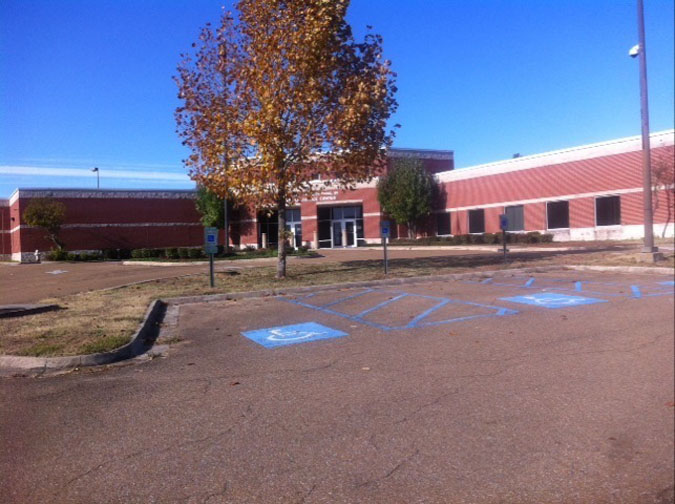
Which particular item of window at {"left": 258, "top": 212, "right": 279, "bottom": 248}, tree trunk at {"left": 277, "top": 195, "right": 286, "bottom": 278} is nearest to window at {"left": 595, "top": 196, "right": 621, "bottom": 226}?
tree trunk at {"left": 277, "top": 195, "right": 286, "bottom": 278}

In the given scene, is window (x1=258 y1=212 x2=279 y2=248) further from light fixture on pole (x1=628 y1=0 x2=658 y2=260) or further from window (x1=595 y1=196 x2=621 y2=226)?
light fixture on pole (x1=628 y1=0 x2=658 y2=260)

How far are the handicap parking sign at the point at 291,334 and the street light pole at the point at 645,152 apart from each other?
5.87 metres

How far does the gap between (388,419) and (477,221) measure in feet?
124

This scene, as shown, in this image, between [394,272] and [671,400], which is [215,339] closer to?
[671,400]

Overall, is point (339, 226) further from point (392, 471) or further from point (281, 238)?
point (392, 471)

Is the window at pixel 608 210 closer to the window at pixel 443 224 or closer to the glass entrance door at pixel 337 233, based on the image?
the window at pixel 443 224

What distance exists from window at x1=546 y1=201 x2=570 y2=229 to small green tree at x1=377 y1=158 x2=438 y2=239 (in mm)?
37176

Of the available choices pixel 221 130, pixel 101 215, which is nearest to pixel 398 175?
pixel 101 215

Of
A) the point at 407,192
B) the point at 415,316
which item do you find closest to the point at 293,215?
the point at 407,192

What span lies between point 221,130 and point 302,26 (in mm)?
3681

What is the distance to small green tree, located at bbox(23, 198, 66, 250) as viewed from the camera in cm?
3731

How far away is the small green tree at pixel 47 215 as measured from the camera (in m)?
37.3

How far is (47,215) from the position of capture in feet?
123

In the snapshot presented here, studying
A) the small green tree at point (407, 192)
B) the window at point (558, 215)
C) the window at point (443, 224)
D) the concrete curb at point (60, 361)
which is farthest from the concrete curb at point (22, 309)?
the window at point (443, 224)
